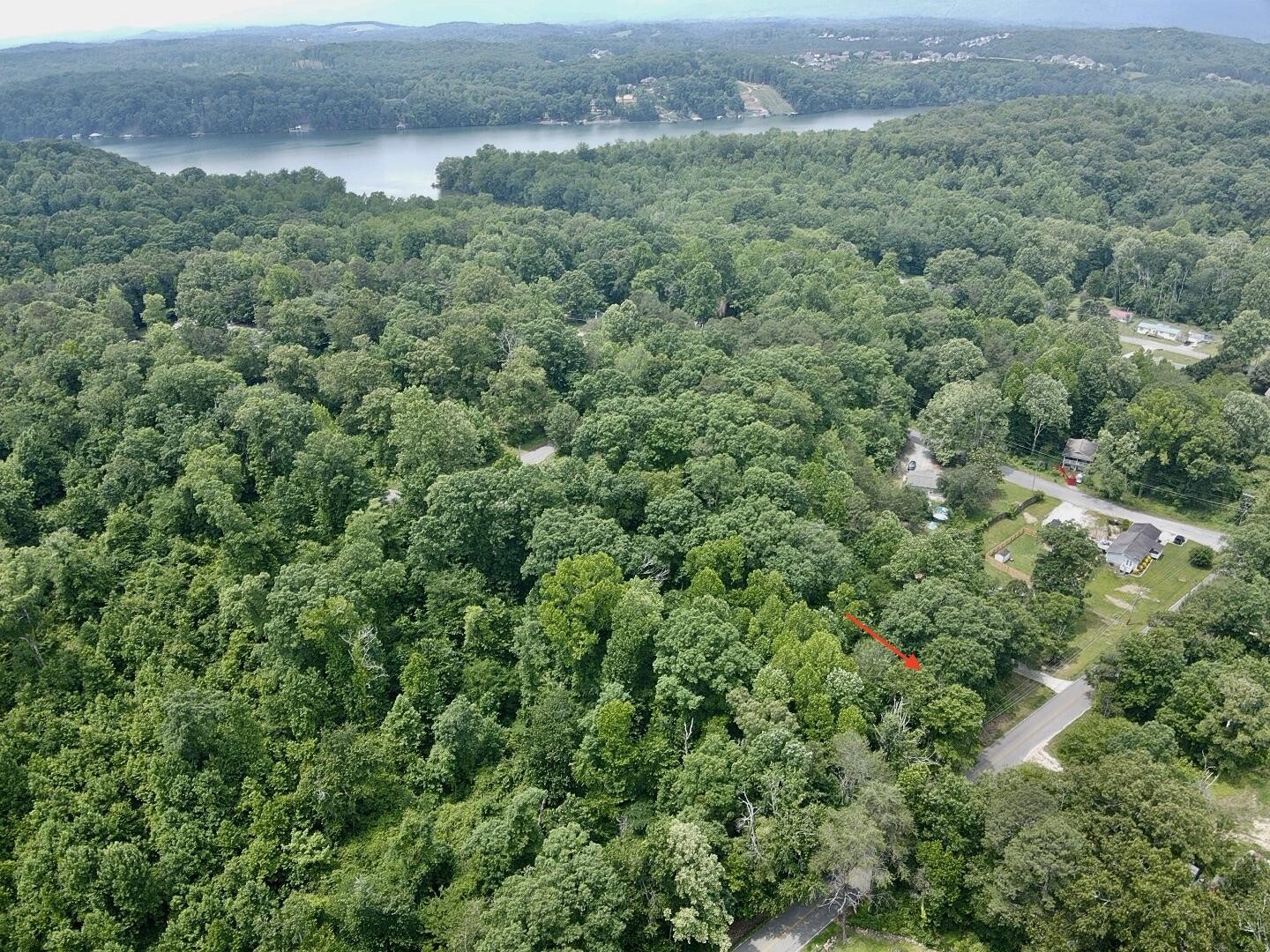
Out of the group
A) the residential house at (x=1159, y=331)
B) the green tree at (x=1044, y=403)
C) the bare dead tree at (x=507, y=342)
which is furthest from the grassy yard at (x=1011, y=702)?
the residential house at (x=1159, y=331)

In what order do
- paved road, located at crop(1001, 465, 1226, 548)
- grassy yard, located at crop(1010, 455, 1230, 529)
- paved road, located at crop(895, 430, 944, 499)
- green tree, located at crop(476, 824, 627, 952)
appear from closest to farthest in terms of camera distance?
green tree, located at crop(476, 824, 627, 952)
paved road, located at crop(1001, 465, 1226, 548)
grassy yard, located at crop(1010, 455, 1230, 529)
paved road, located at crop(895, 430, 944, 499)

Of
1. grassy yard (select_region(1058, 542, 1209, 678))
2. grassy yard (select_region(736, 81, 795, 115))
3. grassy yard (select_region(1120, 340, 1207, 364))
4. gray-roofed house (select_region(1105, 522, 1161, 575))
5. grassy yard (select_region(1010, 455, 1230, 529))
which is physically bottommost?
grassy yard (select_region(1058, 542, 1209, 678))

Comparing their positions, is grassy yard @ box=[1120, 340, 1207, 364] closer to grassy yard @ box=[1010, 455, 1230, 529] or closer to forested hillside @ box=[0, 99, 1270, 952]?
forested hillside @ box=[0, 99, 1270, 952]

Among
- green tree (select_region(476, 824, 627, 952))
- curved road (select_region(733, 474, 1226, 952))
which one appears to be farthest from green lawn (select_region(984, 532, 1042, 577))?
green tree (select_region(476, 824, 627, 952))

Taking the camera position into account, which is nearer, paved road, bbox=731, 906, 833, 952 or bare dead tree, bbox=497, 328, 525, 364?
paved road, bbox=731, 906, 833, 952

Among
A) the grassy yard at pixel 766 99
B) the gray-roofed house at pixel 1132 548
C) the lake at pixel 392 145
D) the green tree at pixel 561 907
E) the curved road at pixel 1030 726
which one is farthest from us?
the grassy yard at pixel 766 99

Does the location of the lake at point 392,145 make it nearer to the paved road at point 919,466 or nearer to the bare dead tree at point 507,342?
the bare dead tree at point 507,342

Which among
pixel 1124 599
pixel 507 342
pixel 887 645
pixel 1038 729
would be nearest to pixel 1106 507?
pixel 1124 599
